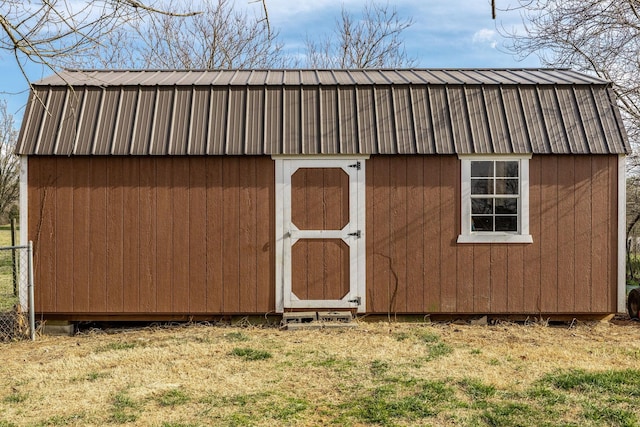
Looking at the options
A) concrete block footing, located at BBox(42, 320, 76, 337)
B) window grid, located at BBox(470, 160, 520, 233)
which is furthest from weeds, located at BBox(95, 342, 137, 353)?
window grid, located at BBox(470, 160, 520, 233)

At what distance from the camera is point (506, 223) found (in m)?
7.32

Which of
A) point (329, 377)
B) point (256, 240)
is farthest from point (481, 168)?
point (329, 377)

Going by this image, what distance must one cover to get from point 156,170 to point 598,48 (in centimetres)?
927

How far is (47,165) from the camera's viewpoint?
7.10 meters

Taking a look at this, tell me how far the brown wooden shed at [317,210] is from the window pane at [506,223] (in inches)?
1.1

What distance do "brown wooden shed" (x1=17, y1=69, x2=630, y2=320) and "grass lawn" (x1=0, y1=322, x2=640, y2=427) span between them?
1.67 feet

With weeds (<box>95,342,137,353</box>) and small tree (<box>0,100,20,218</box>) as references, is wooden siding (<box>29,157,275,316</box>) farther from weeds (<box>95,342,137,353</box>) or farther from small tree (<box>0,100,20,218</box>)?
small tree (<box>0,100,20,218</box>)

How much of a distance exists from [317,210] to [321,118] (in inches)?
50.9

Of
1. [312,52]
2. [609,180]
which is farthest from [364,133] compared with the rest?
[312,52]

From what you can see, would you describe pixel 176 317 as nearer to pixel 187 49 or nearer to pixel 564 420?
A: pixel 564 420

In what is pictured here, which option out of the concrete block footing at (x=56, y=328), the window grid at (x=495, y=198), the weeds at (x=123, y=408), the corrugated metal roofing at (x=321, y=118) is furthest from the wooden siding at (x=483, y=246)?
the concrete block footing at (x=56, y=328)

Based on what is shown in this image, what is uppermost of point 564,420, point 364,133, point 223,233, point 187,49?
point 187,49

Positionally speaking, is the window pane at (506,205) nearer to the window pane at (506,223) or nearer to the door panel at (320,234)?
the window pane at (506,223)

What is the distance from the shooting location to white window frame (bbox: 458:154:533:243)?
7.20m
